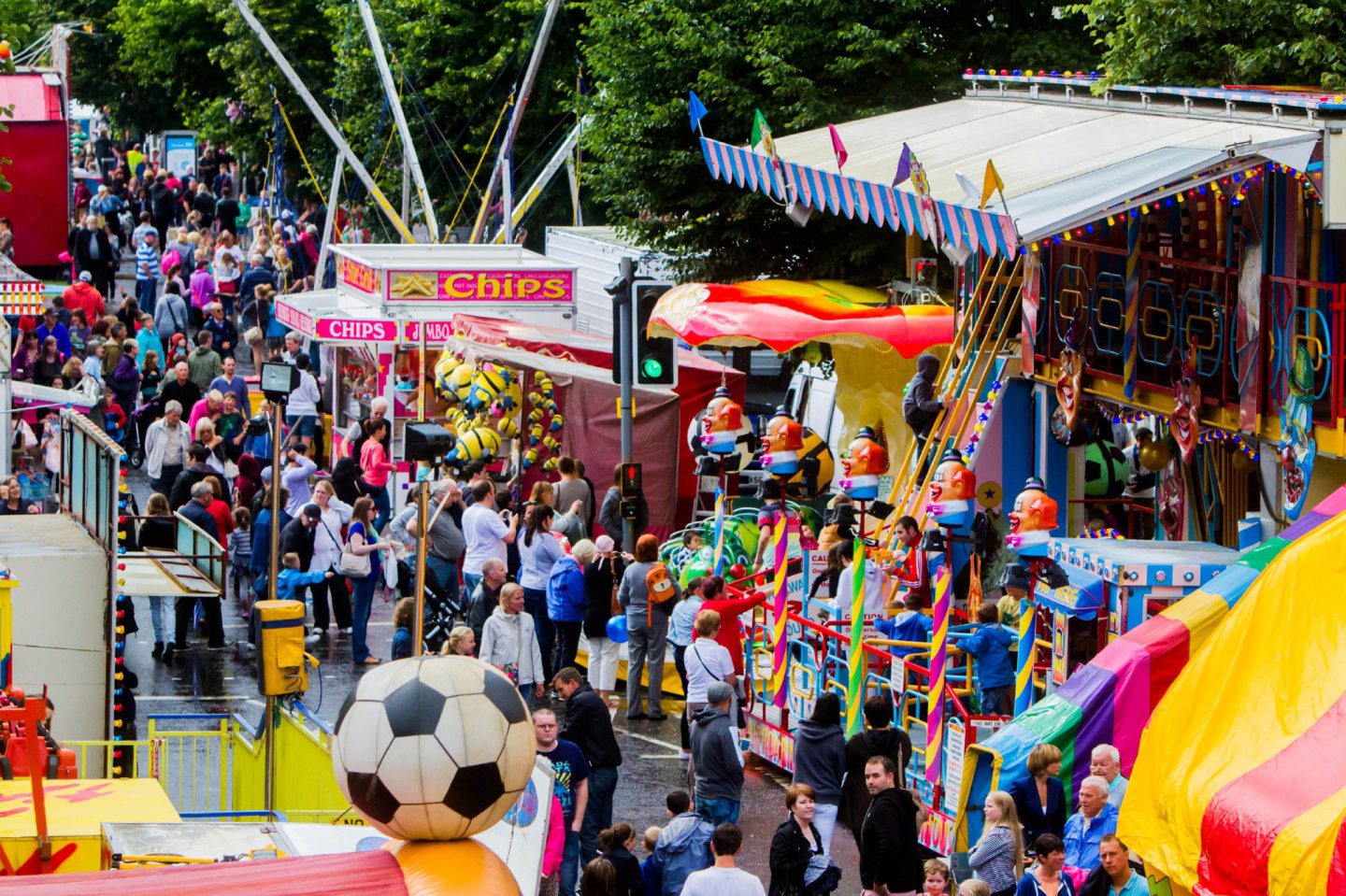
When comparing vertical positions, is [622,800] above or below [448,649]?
below

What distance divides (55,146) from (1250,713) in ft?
93.9

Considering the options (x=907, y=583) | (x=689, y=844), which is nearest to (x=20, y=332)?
(x=907, y=583)

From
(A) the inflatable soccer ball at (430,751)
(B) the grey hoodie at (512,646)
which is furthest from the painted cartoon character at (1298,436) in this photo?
(A) the inflatable soccer ball at (430,751)

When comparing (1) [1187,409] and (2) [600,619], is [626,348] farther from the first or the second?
(1) [1187,409]

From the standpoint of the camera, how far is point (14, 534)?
14.7 metres

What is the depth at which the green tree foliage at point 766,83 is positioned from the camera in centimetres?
2275

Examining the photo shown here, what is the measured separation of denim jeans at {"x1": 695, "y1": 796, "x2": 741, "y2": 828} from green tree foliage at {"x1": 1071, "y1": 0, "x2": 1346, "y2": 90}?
8459mm

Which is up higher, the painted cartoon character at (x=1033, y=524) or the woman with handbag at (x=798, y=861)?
the painted cartoon character at (x=1033, y=524)

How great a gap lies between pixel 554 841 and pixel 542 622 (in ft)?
20.7

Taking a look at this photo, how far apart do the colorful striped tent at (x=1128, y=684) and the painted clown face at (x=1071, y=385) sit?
155 inches

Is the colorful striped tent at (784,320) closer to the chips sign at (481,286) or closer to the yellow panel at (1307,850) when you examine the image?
the chips sign at (481,286)

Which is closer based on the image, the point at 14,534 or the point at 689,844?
the point at 689,844

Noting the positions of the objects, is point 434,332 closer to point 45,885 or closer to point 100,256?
point 100,256

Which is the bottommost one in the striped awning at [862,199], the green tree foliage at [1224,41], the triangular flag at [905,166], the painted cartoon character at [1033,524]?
the painted cartoon character at [1033,524]
